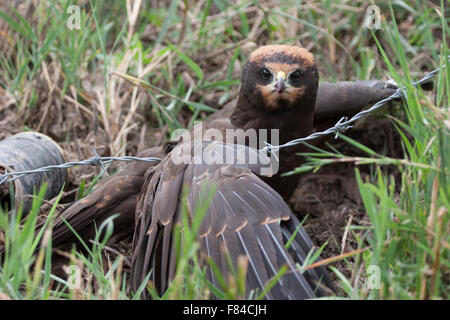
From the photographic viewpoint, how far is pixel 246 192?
2.89 m

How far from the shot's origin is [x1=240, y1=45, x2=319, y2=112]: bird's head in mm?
3947

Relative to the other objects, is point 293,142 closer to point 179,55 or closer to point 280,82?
point 280,82

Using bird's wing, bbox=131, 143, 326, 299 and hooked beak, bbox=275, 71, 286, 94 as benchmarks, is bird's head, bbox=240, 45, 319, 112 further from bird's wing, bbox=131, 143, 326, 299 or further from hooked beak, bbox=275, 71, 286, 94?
bird's wing, bbox=131, 143, 326, 299

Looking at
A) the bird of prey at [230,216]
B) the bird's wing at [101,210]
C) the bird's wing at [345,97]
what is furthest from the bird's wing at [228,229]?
the bird's wing at [345,97]

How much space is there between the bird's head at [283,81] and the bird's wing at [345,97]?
0.37 m

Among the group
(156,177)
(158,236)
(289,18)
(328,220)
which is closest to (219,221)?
(158,236)

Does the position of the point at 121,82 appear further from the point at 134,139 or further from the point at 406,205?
the point at 406,205

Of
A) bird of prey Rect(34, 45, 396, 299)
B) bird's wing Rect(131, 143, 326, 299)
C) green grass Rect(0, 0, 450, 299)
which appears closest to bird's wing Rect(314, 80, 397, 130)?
bird of prey Rect(34, 45, 396, 299)

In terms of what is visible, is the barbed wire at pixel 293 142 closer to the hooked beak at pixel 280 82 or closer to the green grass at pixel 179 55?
the green grass at pixel 179 55

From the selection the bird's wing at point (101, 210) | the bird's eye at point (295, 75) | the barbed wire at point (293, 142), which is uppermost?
the bird's eye at point (295, 75)

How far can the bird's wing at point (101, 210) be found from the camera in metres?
3.68

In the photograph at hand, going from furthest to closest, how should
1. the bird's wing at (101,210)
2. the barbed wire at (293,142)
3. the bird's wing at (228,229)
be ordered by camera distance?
1. the bird's wing at (101,210)
2. the barbed wire at (293,142)
3. the bird's wing at (228,229)

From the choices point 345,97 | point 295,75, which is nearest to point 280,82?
point 295,75

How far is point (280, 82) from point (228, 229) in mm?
1339
